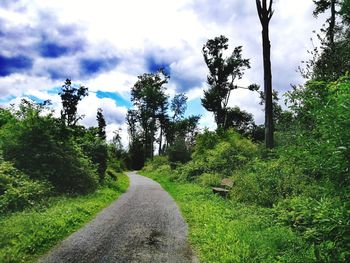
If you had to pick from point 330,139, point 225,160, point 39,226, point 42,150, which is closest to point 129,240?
point 39,226

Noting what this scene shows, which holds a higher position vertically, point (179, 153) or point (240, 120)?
point (240, 120)

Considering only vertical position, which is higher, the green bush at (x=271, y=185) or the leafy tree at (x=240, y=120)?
the leafy tree at (x=240, y=120)

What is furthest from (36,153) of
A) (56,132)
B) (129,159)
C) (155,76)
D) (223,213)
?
(129,159)

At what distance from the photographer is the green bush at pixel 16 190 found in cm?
1151

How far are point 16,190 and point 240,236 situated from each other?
736 centimetres

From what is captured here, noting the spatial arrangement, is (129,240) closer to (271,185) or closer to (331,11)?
(271,185)

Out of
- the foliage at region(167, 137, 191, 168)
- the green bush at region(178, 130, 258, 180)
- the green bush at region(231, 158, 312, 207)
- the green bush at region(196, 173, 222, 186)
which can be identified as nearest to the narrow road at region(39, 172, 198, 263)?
the green bush at region(231, 158, 312, 207)

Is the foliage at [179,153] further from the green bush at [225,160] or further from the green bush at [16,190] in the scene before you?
the green bush at [16,190]

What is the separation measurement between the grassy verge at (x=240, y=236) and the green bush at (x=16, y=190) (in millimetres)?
5625

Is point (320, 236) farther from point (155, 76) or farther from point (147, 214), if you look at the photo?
point (155, 76)

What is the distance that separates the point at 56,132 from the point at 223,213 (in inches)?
378

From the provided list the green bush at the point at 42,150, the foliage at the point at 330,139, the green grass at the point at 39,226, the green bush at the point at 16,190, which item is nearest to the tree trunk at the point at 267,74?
the green bush at the point at 42,150

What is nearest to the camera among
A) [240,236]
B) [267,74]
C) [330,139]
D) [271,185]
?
[330,139]

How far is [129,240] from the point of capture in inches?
360
